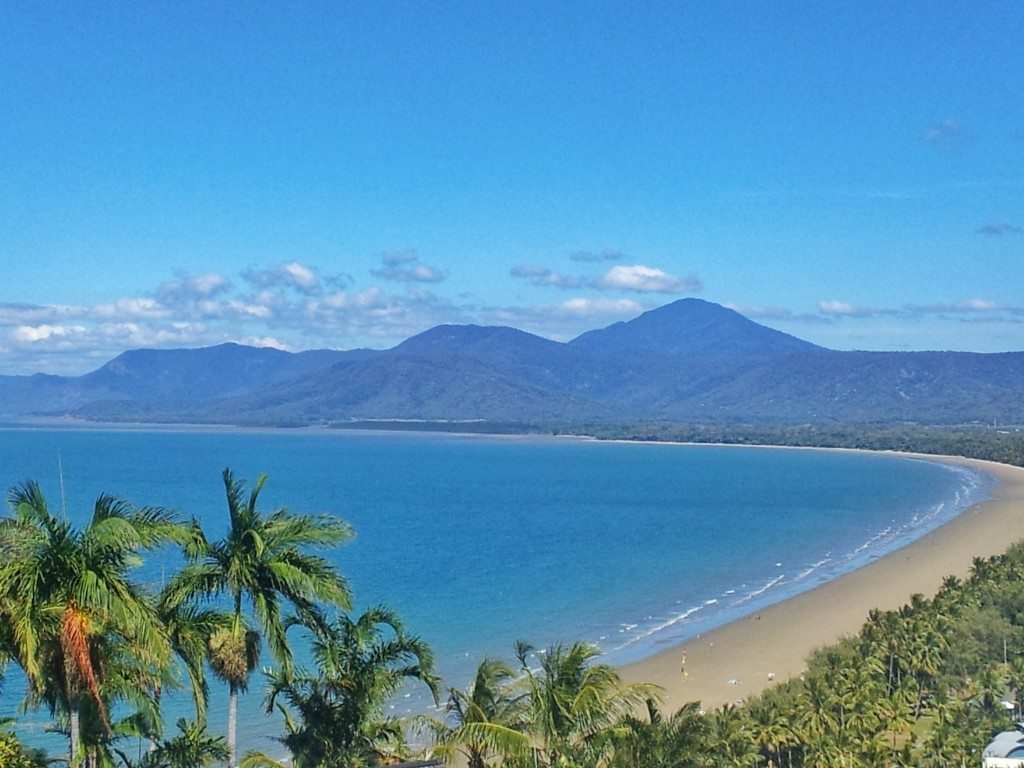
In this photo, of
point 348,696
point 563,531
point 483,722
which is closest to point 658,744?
point 483,722

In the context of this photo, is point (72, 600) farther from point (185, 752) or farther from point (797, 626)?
point (797, 626)

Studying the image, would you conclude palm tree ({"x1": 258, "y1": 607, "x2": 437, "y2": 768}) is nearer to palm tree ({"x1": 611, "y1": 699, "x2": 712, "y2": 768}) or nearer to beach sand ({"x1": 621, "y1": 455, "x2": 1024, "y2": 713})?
palm tree ({"x1": 611, "y1": 699, "x2": 712, "y2": 768})

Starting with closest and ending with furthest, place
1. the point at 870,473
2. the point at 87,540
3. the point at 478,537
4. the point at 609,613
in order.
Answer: the point at 87,540, the point at 609,613, the point at 478,537, the point at 870,473

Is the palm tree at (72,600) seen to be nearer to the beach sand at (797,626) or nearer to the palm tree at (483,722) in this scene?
the palm tree at (483,722)

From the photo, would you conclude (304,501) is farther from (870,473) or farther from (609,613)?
(870,473)

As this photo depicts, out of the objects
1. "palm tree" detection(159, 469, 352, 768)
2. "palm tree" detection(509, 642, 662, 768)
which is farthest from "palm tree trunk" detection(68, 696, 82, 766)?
"palm tree" detection(509, 642, 662, 768)

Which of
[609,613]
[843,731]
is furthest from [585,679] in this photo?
[609,613]
